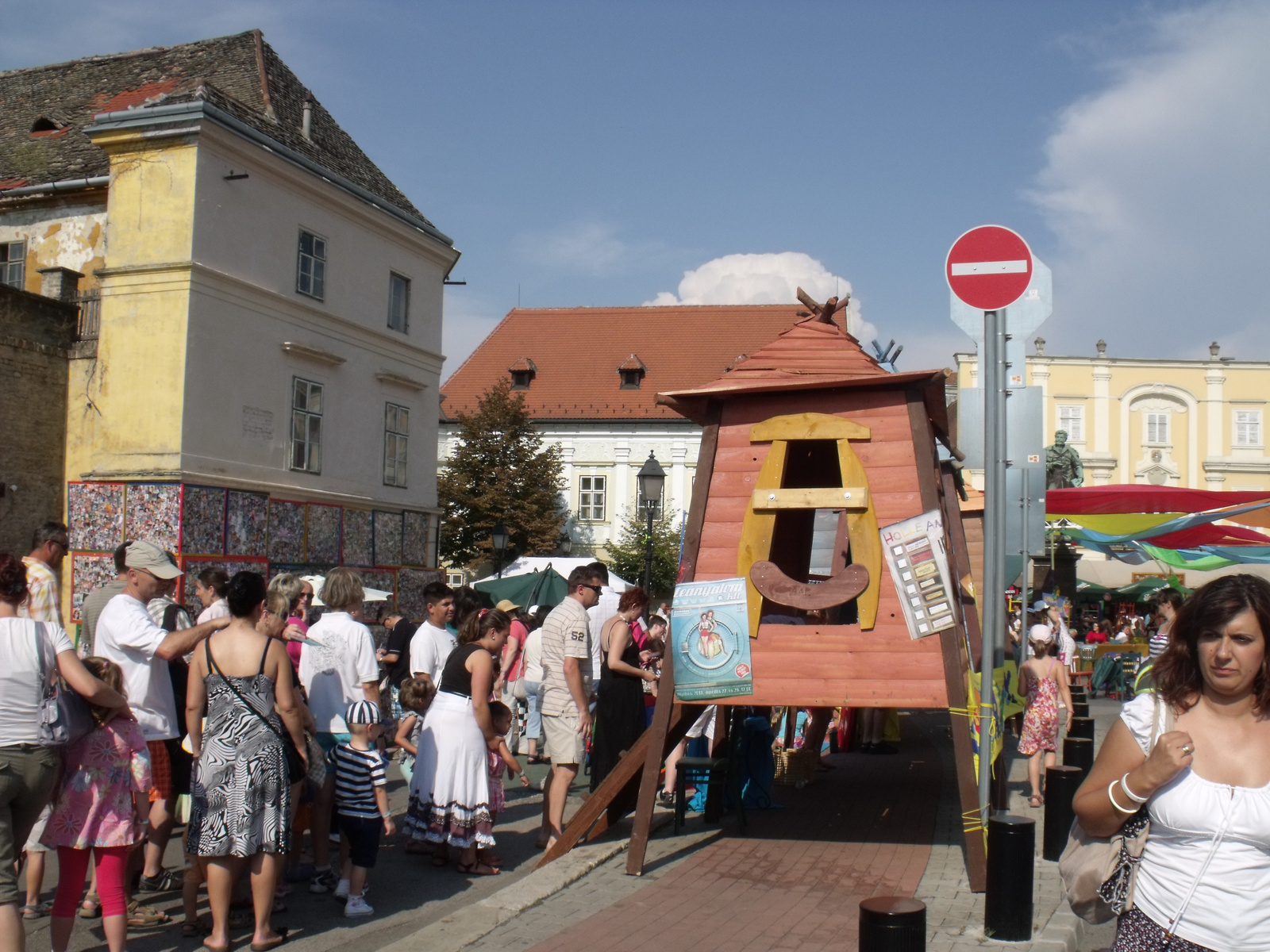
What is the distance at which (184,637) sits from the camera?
6.35 meters

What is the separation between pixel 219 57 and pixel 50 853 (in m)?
20.3

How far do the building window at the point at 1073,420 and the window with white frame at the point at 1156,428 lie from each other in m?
3.46

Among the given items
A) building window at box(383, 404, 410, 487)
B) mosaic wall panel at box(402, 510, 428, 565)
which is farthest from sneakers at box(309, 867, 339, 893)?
mosaic wall panel at box(402, 510, 428, 565)

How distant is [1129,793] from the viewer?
328 cm

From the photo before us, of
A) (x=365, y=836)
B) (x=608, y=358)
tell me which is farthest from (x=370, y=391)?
(x=608, y=358)

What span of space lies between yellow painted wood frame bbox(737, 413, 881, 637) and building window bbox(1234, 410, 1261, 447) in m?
63.5

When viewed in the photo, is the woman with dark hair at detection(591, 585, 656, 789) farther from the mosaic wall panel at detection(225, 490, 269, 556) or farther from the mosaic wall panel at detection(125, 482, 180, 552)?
the mosaic wall panel at detection(225, 490, 269, 556)

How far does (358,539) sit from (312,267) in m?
5.33

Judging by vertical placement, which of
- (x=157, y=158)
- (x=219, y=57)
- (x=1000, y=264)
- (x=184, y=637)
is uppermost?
(x=219, y=57)

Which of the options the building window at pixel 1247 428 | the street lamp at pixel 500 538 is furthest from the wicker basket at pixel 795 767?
the building window at pixel 1247 428

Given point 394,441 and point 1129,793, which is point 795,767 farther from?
point 394,441

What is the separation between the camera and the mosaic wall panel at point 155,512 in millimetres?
19406

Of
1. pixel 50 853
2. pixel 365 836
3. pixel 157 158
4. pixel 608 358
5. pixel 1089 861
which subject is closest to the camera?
pixel 1089 861

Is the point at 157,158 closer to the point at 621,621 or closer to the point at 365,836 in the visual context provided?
the point at 621,621
